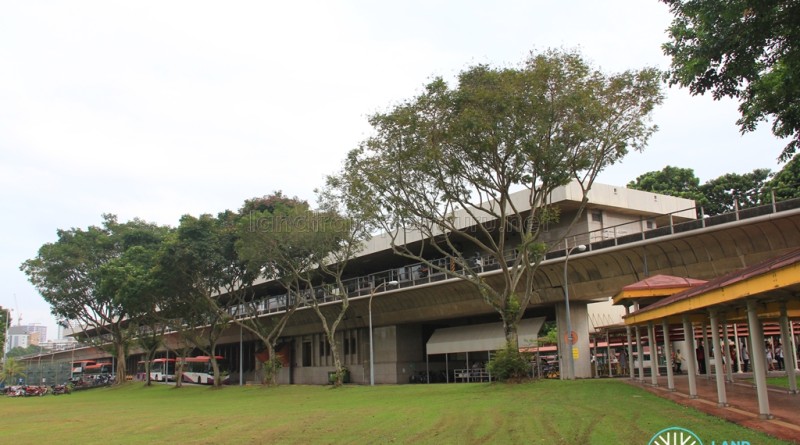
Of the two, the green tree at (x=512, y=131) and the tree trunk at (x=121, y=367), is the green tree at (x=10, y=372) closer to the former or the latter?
the tree trunk at (x=121, y=367)

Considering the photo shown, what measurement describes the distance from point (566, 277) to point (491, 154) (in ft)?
35.5

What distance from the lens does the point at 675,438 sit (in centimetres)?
989

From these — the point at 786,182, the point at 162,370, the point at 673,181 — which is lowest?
the point at 162,370

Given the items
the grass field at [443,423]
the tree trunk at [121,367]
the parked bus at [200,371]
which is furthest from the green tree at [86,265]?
the grass field at [443,423]

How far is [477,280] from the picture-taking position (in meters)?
29.4

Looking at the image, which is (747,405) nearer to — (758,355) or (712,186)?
(758,355)

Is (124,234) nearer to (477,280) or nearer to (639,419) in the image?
(477,280)

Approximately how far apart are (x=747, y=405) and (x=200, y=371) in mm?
66211

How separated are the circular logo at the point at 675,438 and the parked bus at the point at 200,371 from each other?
57.2 m

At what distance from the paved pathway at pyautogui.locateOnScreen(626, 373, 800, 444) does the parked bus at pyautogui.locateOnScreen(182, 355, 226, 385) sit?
51.2 m

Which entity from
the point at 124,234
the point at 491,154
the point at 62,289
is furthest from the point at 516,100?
the point at 62,289

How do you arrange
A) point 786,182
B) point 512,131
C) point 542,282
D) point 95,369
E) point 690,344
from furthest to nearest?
point 95,369 → point 786,182 → point 542,282 → point 512,131 → point 690,344

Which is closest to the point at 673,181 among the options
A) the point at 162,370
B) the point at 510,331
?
the point at 510,331

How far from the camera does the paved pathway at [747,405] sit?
10498 millimetres
